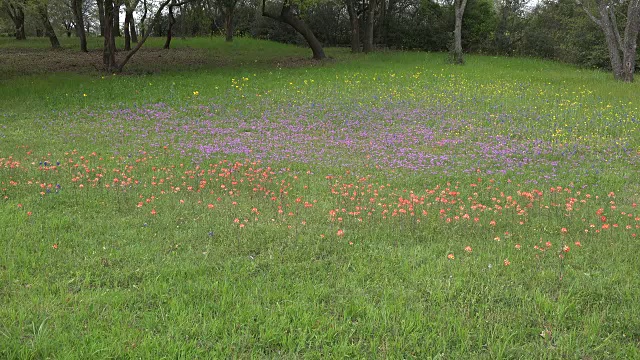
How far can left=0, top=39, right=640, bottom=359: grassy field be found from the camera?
378 cm

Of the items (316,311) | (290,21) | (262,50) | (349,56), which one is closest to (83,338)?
(316,311)

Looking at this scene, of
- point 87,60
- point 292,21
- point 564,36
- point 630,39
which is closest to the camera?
point 630,39

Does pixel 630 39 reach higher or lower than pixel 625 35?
lower

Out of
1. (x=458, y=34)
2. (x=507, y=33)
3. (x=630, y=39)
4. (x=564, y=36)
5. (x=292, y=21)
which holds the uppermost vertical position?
(x=507, y=33)

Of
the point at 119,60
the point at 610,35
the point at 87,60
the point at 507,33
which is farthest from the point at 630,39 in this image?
the point at 87,60

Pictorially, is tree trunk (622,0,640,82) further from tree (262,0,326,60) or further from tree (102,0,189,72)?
tree (102,0,189,72)

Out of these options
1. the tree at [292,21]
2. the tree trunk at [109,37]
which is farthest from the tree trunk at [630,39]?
the tree trunk at [109,37]

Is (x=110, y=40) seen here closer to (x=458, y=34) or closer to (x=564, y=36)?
(x=458, y=34)

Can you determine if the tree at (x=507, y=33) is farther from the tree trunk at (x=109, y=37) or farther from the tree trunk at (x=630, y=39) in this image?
the tree trunk at (x=109, y=37)

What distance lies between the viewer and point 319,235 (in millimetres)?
5676

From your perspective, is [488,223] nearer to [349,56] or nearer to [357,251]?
[357,251]

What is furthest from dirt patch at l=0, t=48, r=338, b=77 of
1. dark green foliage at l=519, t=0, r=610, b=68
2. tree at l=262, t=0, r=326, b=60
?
dark green foliage at l=519, t=0, r=610, b=68

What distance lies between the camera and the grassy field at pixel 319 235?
12.4ft

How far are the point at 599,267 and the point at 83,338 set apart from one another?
462cm
